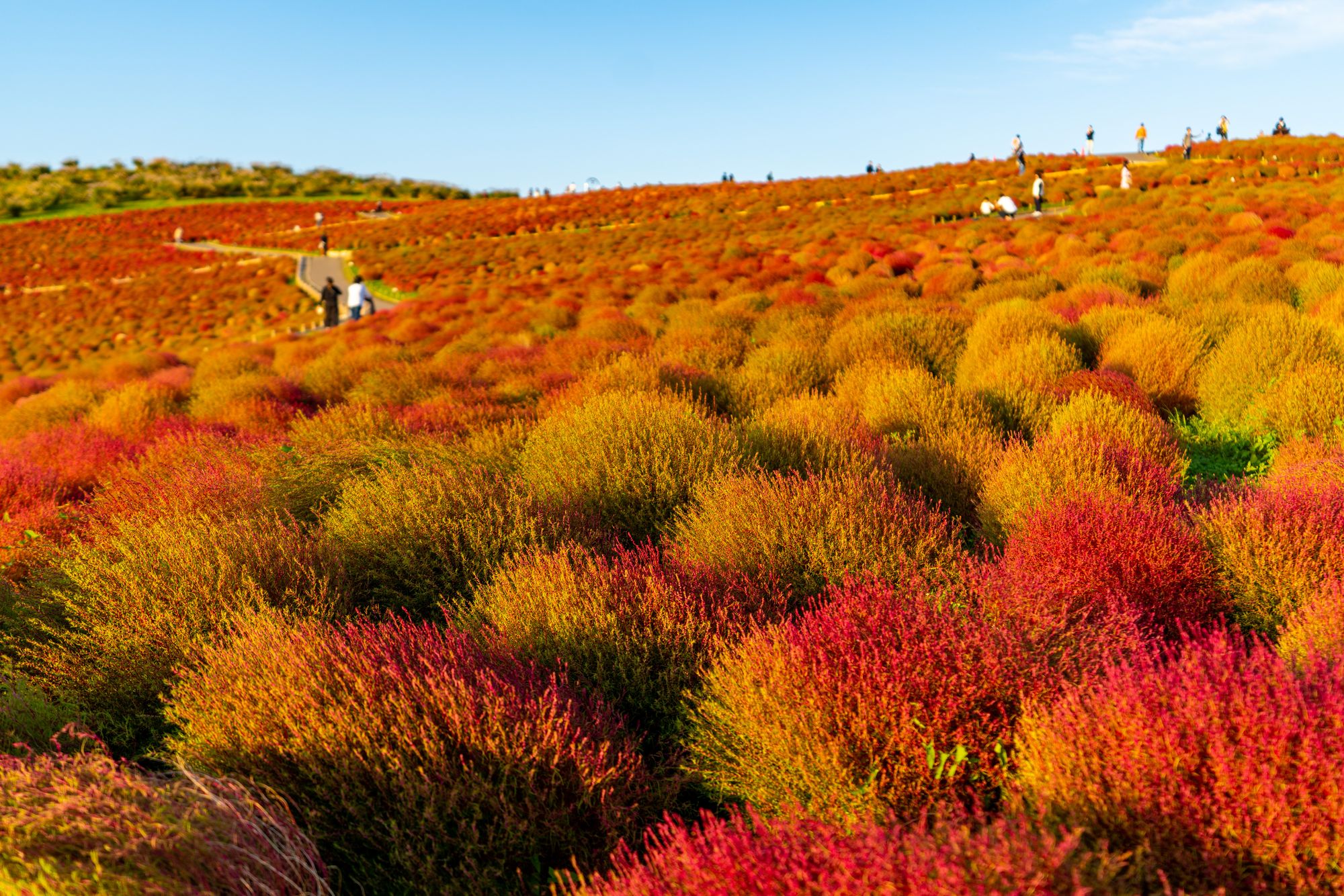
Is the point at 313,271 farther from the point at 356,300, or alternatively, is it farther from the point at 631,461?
the point at 631,461

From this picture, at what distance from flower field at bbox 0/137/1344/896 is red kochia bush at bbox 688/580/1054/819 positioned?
0.02 meters

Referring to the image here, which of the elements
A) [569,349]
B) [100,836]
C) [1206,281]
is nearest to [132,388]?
[569,349]

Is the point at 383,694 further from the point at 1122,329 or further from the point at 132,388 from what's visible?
the point at 132,388

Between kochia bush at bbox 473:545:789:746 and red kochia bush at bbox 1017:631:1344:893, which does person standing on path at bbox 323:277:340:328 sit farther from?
red kochia bush at bbox 1017:631:1344:893

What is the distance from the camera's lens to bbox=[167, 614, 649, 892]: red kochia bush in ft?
8.02

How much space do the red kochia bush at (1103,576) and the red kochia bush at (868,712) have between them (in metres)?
0.21

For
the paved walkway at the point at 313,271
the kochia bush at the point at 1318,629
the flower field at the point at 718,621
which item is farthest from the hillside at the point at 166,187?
the kochia bush at the point at 1318,629

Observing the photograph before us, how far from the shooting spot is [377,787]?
2537 mm

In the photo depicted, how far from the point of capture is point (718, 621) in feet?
11.1

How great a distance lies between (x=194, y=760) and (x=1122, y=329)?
8810mm

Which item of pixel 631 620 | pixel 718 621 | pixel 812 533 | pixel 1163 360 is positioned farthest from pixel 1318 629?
pixel 1163 360

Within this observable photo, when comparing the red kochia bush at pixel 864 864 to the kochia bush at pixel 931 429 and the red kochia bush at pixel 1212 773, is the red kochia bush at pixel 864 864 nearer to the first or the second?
the red kochia bush at pixel 1212 773

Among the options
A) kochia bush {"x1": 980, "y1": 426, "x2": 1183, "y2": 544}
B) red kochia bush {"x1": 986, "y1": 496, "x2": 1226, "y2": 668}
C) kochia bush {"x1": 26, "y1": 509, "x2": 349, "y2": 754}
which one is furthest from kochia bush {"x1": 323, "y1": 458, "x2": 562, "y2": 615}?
kochia bush {"x1": 980, "y1": 426, "x2": 1183, "y2": 544}

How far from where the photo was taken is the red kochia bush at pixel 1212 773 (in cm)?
183
